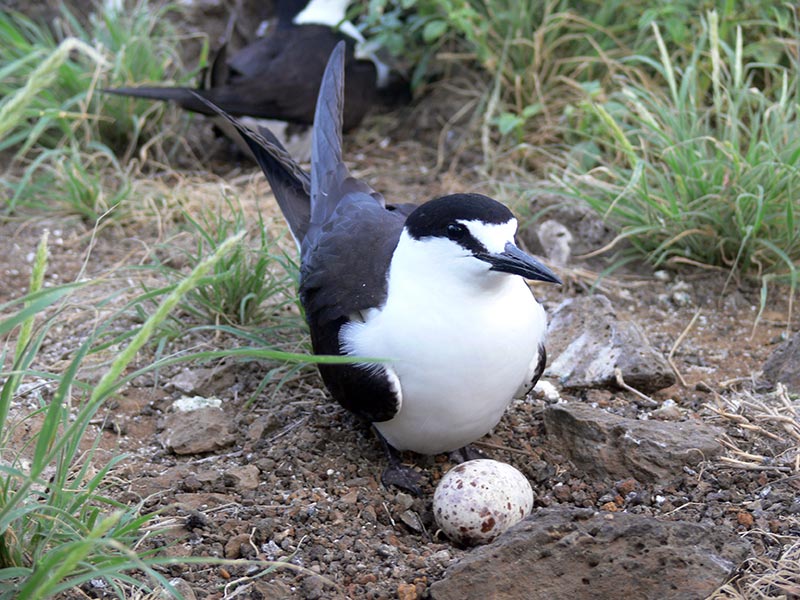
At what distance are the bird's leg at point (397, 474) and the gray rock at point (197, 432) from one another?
0.51 metres

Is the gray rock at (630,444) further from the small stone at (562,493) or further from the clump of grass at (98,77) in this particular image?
the clump of grass at (98,77)

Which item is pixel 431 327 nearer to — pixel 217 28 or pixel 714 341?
pixel 714 341

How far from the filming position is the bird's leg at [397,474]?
319 centimetres

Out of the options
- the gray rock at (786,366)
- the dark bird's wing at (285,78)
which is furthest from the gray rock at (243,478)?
the dark bird's wing at (285,78)

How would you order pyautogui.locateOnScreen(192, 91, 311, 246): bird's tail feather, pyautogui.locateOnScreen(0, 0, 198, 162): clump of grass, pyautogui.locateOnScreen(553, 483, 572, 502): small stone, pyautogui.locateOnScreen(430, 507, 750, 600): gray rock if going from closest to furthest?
pyautogui.locateOnScreen(430, 507, 750, 600): gray rock, pyautogui.locateOnScreen(553, 483, 572, 502): small stone, pyautogui.locateOnScreen(192, 91, 311, 246): bird's tail feather, pyautogui.locateOnScreen(0, 0, 198, 162): clump of grass

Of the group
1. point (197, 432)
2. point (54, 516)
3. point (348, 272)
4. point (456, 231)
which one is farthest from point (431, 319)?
point (54, 516)

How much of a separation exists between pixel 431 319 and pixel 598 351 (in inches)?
38.6

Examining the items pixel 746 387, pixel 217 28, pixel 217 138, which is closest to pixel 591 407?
pixel 746 387

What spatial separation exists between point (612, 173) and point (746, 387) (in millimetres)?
1035

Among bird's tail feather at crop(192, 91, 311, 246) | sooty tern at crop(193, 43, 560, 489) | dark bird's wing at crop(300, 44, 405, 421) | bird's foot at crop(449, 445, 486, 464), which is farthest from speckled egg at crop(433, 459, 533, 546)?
bird's tail feather at crop(192, 91, 311, 246)

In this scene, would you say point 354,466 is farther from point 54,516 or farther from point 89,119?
point 89,119

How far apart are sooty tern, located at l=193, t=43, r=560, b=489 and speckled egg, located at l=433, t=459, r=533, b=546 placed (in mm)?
189

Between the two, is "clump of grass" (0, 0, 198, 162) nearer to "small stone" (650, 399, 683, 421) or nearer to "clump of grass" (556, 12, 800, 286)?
"clump of grass" (556, 12, 800, 286)

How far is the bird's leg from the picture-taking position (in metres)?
3.19
